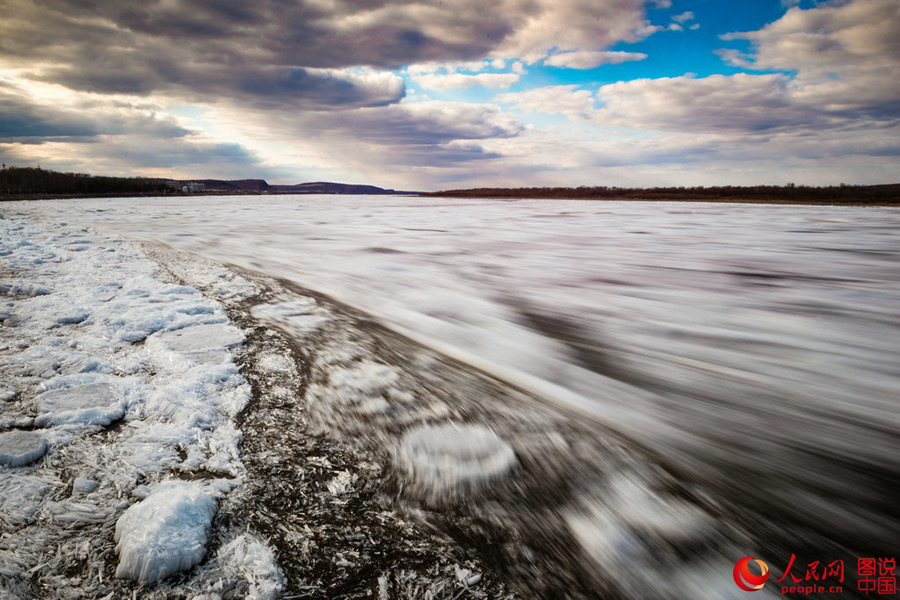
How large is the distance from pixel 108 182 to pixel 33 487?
92.8 meters

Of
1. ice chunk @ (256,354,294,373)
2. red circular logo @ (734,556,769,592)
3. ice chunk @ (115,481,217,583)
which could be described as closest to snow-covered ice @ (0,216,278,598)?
ice chunk @ (115,481,217,583)

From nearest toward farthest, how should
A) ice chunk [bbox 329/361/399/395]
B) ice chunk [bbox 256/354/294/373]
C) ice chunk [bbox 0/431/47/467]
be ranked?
1. ice chunk [bbox 0/431/47/467]
2. ice chunk [bbox 329/361/399/395]
3. ice chunk [bbox 256/354/294/373]

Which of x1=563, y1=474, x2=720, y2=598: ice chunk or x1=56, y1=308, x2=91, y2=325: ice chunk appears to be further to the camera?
x1=56, y1=308, x2=91, y2=325: ice chunk

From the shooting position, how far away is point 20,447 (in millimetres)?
974

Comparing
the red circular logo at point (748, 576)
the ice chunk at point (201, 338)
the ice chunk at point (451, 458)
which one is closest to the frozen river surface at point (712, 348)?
the red circular logo at point (748, 576)

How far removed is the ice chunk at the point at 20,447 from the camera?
937 mm

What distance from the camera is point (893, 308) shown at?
2.24 m

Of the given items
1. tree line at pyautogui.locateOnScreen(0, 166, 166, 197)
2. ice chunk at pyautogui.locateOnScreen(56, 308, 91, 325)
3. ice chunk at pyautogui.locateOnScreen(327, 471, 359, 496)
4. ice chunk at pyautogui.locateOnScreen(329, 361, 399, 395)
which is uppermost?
tree line at pyautogui.locateOnScreen(0, 166, 166, 197)

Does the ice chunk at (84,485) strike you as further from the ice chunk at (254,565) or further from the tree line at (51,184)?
the tree line at (51,184)

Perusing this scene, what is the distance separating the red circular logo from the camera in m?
0.75

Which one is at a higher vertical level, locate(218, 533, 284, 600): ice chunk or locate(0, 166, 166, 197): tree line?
locate(0, 166, 166, 197): tree line

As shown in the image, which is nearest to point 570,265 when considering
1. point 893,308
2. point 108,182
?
point 893,308

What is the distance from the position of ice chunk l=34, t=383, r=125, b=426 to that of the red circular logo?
5.23ft

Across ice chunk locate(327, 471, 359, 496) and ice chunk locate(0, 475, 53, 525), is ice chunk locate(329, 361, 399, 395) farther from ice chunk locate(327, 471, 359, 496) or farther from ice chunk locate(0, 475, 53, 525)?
ice chunk locate(0, 475, 53, 525)
